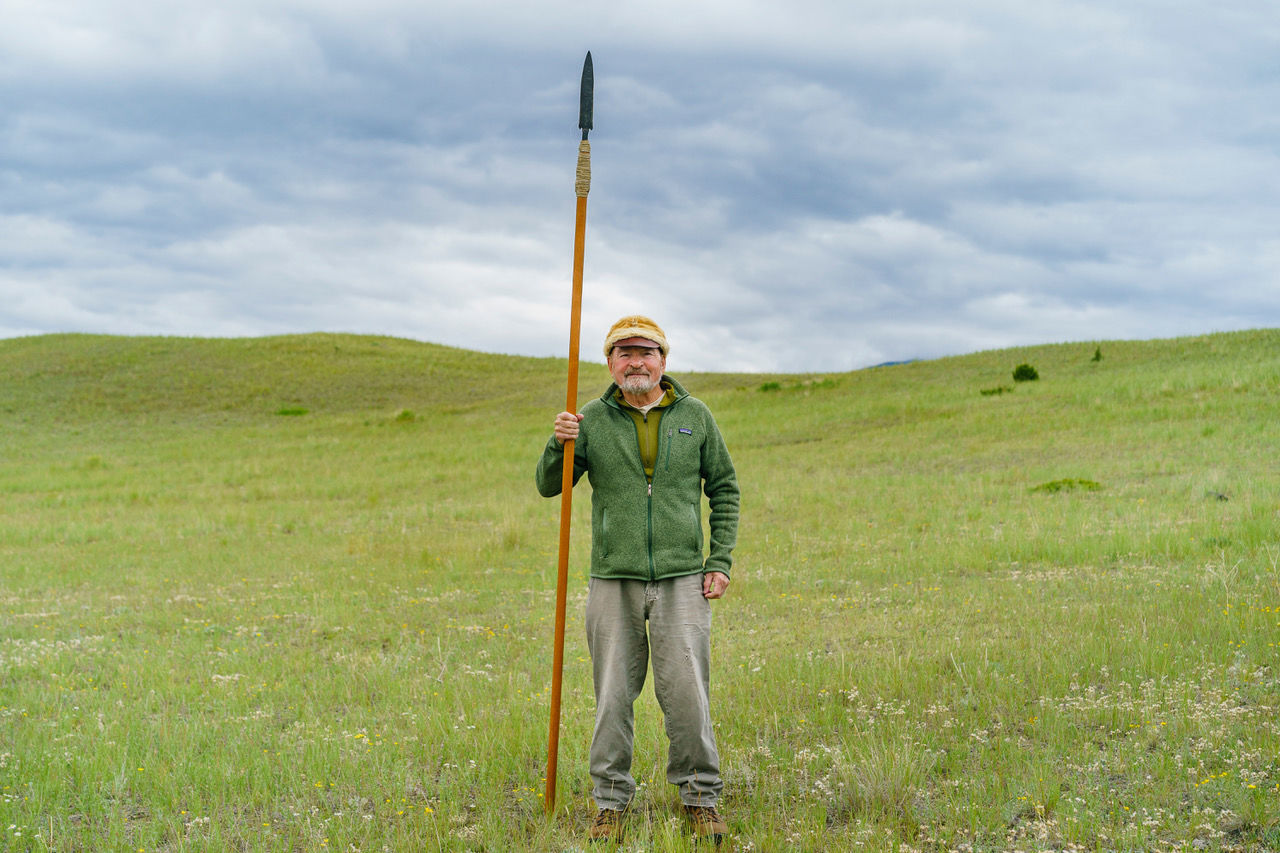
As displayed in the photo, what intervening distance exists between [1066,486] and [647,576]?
1507cm

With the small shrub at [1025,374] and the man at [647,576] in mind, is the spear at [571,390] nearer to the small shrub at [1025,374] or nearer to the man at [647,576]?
the man at [647,576]

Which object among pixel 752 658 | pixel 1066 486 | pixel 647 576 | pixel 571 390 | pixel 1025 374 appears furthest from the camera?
pixel 1025 374

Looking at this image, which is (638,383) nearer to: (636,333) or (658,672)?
(636,333)

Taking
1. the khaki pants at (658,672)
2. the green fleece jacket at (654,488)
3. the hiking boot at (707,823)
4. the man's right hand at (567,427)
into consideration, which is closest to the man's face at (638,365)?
the green fleece jacket at (654,488)

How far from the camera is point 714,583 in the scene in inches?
198

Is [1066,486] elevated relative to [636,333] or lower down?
lower down

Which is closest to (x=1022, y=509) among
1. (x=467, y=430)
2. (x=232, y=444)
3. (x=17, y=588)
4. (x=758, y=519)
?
(x=758, y=519)

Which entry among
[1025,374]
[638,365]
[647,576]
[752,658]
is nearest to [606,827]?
[647,576]

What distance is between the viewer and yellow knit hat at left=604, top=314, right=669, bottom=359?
16.5 feet

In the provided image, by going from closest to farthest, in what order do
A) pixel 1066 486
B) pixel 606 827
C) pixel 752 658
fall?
pixel 606 827, pixel 752 658, pixel 1066 486

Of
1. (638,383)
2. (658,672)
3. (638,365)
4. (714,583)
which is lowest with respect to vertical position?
(658,672)

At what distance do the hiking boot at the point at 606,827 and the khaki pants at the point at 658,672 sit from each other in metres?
0.05

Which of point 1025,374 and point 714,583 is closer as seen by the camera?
point 714,583

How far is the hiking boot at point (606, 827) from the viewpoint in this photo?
16.4 ft
